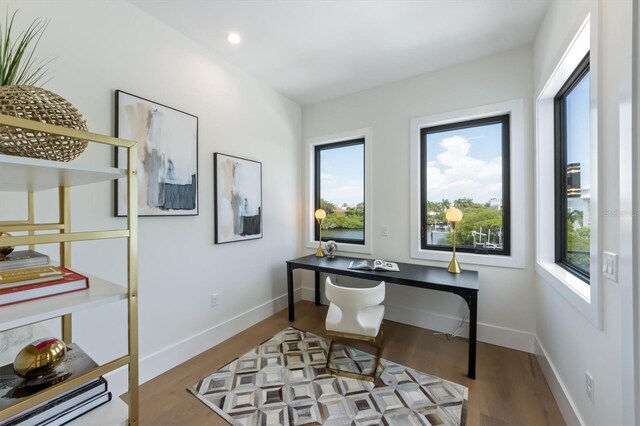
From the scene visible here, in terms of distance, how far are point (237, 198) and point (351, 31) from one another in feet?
5.92

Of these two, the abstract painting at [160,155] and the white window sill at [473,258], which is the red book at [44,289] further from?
the white window sill at [473,258]

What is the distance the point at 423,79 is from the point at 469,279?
206 cm

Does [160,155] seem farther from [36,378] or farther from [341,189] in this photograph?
[341,189]

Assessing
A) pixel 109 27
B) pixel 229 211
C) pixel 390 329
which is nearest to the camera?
pixel 109 27

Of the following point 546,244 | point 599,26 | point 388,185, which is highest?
point 599,26

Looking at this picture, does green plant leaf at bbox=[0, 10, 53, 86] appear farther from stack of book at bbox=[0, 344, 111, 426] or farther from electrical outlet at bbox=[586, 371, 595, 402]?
electrical outlet at bbox=[586, 371, 595, 402]

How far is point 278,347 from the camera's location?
2.40 metres

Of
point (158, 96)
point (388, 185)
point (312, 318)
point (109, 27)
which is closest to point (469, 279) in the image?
point (388, 185)

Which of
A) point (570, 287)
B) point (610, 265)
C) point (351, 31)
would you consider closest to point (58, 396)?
point (610, 265)

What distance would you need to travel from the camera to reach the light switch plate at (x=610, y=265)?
1096mm

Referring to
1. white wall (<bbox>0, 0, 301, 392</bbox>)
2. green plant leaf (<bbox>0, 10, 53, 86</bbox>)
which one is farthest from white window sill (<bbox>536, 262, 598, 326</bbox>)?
green plant leaf (<bbox>0, 10, 53, 86</bbox>)

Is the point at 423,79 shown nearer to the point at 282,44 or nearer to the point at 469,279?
the point at 282,44

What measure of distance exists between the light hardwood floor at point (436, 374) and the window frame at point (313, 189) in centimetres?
95

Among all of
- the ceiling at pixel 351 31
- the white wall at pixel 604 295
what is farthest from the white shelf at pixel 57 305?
the ceiling at pixel 351 31
